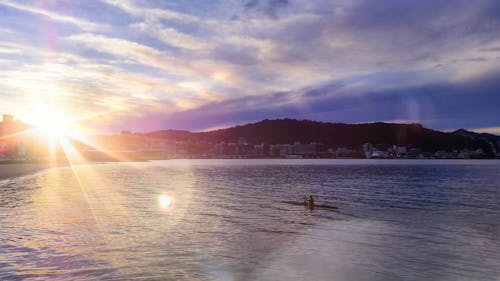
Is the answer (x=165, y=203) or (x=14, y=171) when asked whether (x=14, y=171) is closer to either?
(x=14, y=171)

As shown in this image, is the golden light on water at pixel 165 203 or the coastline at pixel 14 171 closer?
the golden light on water at pixel 165 203

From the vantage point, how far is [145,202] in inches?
2210

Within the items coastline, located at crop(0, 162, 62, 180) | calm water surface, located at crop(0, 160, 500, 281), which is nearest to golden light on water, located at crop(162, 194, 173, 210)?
calm water surface, located at crop(0, 160, 500, 281)

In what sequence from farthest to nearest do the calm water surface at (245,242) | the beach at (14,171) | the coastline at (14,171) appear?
the beach at (14,171) < the coastline at (14,171) < the calm water surface at (245,242)

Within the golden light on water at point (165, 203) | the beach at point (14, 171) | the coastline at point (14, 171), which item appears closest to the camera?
the golden light on water at point (165, 203)

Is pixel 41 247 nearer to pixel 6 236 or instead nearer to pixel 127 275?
pixel 6 236

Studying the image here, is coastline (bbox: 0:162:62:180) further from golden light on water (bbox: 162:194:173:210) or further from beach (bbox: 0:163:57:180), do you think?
golden light on water (bbox: 162:194:173:210)

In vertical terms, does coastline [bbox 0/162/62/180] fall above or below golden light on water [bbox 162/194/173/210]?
above

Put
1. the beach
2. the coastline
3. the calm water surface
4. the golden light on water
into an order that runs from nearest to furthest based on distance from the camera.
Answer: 1. the calm water surface
2. the golden light on water
3. the coastline
4. the beach

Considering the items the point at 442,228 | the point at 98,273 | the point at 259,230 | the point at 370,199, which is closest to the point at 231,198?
the point at 370,199

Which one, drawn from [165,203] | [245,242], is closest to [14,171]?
[165,203]

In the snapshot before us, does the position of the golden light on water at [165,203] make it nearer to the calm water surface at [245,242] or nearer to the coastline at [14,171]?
the calm water surface at [245,242]

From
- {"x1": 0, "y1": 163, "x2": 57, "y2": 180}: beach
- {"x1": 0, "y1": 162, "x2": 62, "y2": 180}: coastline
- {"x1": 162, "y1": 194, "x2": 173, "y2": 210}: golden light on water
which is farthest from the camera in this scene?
{"x1": 0, "y1": 163, "x2": 57, "y2": 180}: beach

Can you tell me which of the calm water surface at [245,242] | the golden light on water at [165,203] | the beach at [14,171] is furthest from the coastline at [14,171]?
the calm water surface at [245,242]
